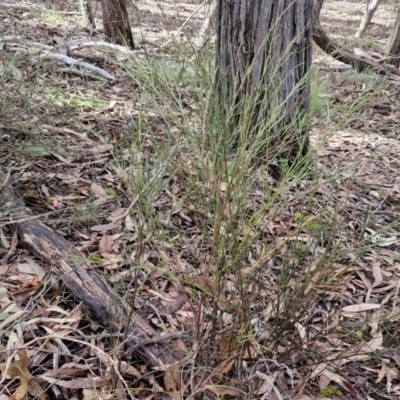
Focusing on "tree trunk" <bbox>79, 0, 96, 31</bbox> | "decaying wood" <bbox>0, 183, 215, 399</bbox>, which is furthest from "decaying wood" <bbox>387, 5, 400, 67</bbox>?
"decaying wood" <bbox>0, 183, 215, 399</bbox>

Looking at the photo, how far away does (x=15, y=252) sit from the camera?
6.14 ft

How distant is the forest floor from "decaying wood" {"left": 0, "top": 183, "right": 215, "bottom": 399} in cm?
4

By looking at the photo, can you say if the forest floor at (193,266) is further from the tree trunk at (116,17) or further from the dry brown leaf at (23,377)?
the tree trunk at (116,17)

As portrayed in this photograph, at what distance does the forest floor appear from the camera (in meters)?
1.34

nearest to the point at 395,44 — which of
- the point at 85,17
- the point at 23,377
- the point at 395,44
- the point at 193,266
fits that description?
the point at 395,44

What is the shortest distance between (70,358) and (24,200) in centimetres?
94

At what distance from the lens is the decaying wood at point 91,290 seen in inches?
57.6

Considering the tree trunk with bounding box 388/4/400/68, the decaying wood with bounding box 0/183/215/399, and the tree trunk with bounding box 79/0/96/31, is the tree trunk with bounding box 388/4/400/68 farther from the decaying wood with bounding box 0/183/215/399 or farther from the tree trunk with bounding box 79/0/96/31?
the decaying wood with bounding box 0/183/215/399

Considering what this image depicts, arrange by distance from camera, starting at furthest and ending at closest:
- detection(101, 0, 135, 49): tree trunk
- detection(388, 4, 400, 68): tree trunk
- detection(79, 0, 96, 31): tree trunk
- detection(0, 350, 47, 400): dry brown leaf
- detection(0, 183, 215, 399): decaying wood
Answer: detection(388, 4, 400, 68): tree trunk → detection(79, 0, 96, 31): tree trunk → detection(101, 0, 135, 49): tree trunk → detection(0, 183, 215, 399): decaying wood → detection(0, 350, 47, 400): dry brown leaf

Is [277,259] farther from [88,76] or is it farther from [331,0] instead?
[331,0]

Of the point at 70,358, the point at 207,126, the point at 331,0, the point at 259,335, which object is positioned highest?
the point at 207,126

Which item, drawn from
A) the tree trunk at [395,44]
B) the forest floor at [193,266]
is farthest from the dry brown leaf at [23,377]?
the tree trunk at [395,44]

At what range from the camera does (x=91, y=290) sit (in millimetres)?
1637

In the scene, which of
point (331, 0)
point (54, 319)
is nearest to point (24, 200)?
point (54, 319)
